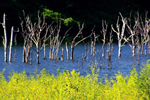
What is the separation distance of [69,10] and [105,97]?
71897 millimetres

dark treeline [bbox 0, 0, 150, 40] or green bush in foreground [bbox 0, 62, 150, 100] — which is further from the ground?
dark treeline [bbox 0, 0, 150, 40]

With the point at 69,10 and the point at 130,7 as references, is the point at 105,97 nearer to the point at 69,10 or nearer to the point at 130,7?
the point at 69,10

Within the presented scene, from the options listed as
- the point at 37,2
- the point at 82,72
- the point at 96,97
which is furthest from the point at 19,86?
the point at 37,2

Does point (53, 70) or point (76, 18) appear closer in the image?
point (53, 70)

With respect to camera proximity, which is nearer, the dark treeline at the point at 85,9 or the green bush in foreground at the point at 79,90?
the green bush in foreground at the point at 79,90

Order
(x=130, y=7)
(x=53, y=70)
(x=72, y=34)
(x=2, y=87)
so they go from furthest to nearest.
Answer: (x=130, y=7) → (x=72, y=34) → (x=53, y=70) → (x=2, y=87)

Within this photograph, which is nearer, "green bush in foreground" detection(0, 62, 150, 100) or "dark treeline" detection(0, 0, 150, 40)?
"green bush in foreground" detection(0, 62, 150, 100)

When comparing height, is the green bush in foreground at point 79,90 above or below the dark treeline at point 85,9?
below

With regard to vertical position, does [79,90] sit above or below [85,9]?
below

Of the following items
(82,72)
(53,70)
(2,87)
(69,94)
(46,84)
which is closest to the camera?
(69,94)

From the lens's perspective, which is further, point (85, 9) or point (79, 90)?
point (85, 9)

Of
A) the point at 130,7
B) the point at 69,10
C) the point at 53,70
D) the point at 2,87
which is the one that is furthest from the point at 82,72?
the point at 130,7

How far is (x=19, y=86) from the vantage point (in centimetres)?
1266

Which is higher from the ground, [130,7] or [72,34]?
[130,7]
